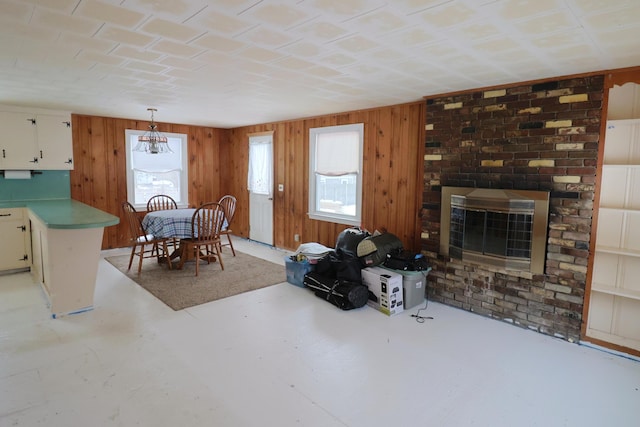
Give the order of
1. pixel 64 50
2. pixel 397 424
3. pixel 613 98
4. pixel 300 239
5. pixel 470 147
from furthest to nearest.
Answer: pixel 300 239
pixel 470 147
pixel 613 98
pixel 64 50
pixel 397 424

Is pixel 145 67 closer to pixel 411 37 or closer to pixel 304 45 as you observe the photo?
pixel 304 45

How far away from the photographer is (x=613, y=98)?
2.90 metres

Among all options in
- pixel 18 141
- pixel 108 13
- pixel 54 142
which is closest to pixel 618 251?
pixel 108 13

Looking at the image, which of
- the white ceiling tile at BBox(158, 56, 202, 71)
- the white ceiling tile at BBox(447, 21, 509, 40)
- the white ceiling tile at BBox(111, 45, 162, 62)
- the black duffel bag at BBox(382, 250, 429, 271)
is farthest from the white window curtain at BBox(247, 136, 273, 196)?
the white ceiling tile at BBox(447, 21, 509, 40)

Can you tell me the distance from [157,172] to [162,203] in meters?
0.55

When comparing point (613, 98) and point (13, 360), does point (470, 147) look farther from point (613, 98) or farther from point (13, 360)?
point (13, 360)

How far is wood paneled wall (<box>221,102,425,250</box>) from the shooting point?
14.1ft

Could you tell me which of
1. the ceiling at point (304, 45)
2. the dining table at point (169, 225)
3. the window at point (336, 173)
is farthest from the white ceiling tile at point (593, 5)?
the dining table at point (169, 225)

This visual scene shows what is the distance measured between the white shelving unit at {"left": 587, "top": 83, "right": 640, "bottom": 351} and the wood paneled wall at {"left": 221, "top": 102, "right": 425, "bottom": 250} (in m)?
1.71

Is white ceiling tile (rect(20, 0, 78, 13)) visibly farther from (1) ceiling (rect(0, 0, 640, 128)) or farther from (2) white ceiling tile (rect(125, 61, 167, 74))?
(2) white ceiling tile (rect(125, 61, 167, 74))

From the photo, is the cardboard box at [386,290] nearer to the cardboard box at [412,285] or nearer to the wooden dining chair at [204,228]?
the cardboard box at [412,285]

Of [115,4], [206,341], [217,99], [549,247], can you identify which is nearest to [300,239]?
[217,99]

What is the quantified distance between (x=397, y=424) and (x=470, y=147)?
8.60 ft

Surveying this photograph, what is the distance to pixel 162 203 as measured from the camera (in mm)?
6344
